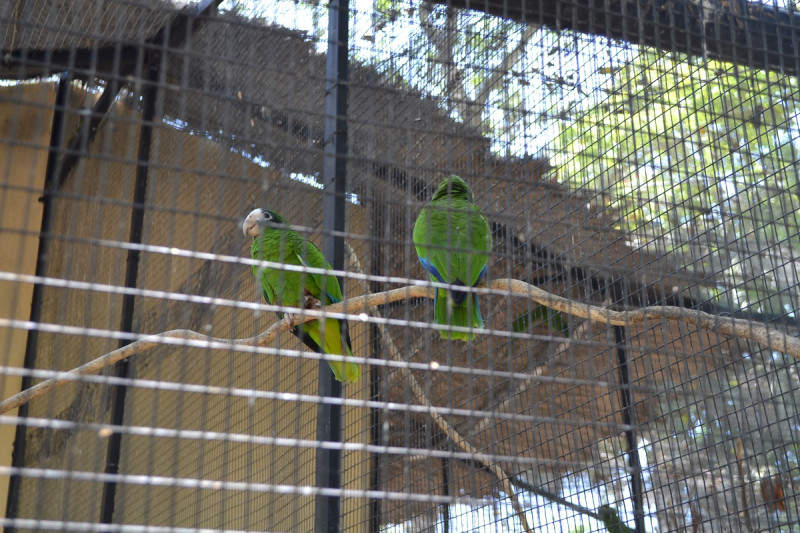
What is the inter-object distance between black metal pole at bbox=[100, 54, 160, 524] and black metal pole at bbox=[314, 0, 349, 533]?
1.16 metres

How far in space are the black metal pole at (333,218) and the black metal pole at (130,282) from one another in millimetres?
1158

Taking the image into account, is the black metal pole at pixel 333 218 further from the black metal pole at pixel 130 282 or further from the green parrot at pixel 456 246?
the black metal pole at pixel 130 282

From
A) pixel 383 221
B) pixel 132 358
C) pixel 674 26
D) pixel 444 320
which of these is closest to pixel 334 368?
pixel 444 320

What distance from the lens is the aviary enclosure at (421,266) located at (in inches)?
63.5

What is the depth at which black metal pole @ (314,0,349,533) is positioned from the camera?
2320 millimetres

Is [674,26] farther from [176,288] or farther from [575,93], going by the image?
[176,288]

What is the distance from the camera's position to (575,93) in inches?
92.0

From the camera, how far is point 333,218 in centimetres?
247

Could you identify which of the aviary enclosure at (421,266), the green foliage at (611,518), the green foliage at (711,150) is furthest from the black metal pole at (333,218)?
the green foliage at (611,518)

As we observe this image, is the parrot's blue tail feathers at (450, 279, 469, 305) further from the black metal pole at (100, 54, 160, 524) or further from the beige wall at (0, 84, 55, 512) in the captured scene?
the beige wall at (0, 84, 55, 512)

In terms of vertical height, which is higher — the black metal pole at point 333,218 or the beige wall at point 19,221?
the beige wall at point 19,221

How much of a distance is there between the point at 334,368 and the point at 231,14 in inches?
61.3

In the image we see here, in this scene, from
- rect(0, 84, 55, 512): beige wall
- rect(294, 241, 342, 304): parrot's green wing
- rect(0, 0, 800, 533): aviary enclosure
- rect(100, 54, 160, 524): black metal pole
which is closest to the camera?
rect(0, 0, 800, 533): aviary enclosure

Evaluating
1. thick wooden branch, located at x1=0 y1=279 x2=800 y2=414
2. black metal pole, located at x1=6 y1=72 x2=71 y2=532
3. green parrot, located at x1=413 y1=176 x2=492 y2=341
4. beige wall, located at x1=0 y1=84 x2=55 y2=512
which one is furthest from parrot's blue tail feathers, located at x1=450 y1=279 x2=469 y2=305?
beige wall, located at x1=0 y1=84 x2=55 y2=512
